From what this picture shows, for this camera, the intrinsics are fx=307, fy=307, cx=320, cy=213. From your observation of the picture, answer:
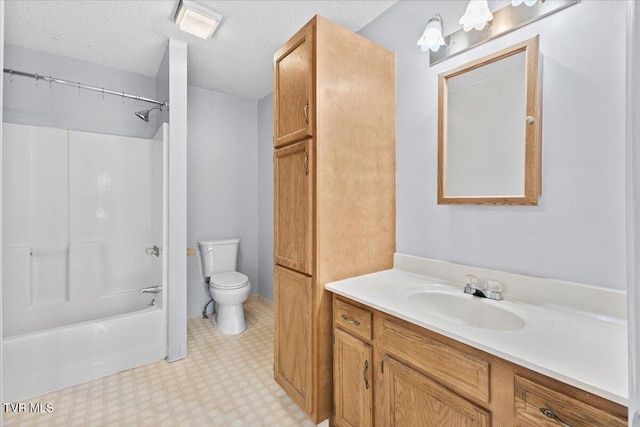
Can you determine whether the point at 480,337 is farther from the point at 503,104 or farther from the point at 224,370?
the point at 224,370

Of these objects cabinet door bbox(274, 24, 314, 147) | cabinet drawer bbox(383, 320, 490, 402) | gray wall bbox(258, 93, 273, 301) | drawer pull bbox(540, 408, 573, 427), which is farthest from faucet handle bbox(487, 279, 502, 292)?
gray wall bbox(258, 93, 273, 301)

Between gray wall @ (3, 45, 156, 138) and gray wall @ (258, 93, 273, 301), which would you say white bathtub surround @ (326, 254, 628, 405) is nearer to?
gray wall @ (258, 93, 273, 301)

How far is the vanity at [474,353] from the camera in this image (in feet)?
2.75

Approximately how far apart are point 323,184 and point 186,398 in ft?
5.19

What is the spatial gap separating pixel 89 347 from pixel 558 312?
2.71 meters

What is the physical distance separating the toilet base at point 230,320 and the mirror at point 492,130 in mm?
2104

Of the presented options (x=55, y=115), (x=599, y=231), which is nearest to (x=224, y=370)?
(x=599, y=231)

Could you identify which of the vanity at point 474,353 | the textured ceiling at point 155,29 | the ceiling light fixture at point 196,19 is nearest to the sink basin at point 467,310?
the vanity at point 474,353

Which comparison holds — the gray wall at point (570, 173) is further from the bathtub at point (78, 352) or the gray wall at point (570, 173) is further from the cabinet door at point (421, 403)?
the bathtub at point (78, 352)

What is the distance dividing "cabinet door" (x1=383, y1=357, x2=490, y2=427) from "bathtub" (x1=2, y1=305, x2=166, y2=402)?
185 cm

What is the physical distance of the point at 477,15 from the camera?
1449mm

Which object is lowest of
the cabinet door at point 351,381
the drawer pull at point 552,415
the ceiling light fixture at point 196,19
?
the cabinet door at point 351,381

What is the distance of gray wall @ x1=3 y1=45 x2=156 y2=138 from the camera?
2432 millimetres

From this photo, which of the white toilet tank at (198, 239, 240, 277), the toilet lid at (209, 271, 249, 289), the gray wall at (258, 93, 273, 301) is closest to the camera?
the toilet lid at (209, 271, 249, 289)
